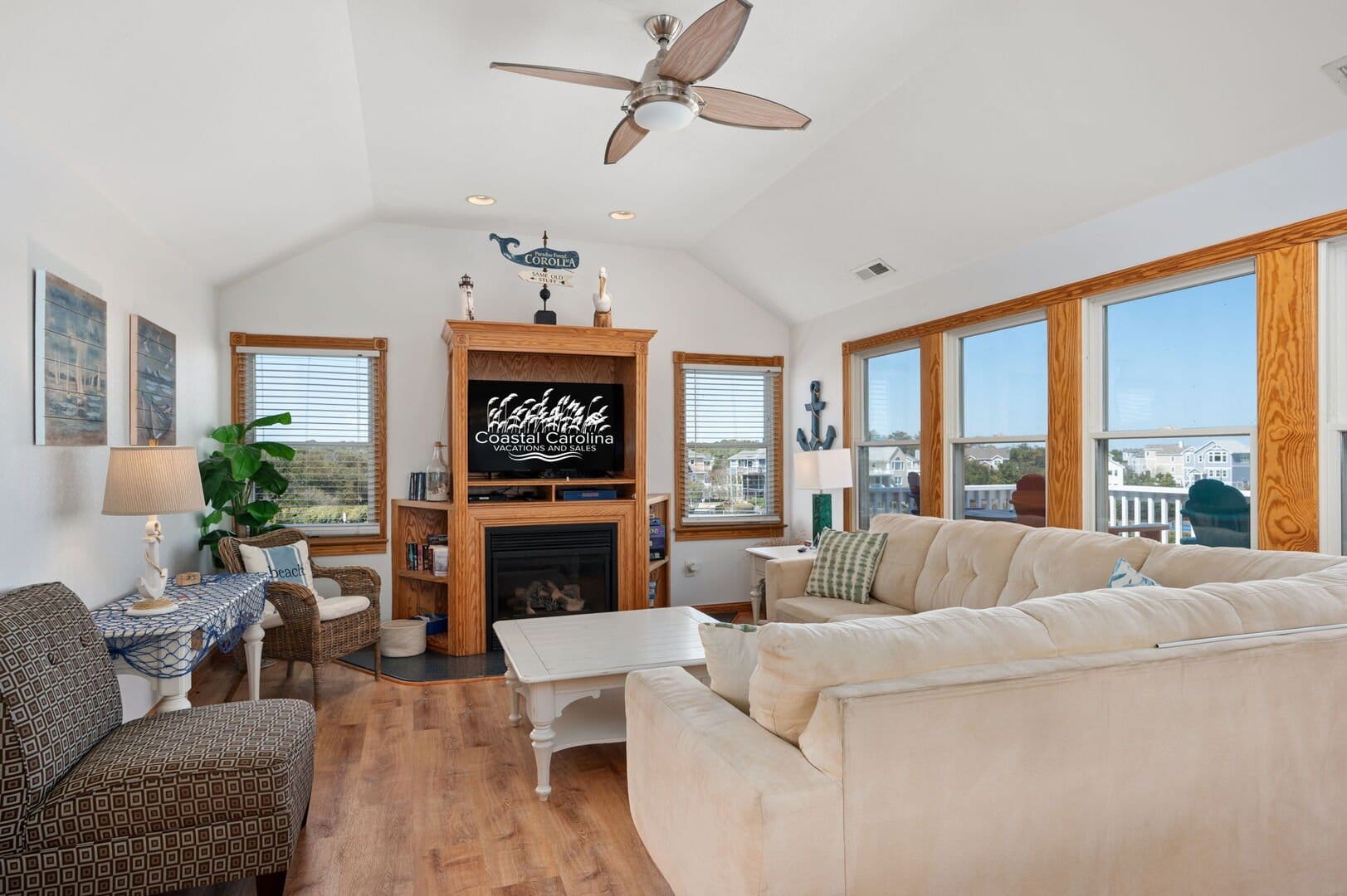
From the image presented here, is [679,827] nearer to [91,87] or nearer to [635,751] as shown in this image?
[635,751]

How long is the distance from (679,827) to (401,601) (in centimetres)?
408

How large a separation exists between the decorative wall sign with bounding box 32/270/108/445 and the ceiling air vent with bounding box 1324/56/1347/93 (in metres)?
4.12

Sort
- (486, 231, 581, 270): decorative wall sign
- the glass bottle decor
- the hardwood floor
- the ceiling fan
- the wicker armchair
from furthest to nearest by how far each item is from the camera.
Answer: (486, 231, 581, 270): decorative wall sign → the glass bottle decor → the wicker armchair → the hardwood floor → the ceiling fan

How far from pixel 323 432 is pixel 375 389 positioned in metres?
0.44

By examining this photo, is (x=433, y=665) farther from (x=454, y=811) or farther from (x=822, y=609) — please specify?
(x=822, y=609)

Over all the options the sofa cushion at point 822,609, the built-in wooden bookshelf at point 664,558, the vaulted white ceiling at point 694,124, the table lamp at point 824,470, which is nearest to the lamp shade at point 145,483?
the vaulted white ceiling at point 694,124

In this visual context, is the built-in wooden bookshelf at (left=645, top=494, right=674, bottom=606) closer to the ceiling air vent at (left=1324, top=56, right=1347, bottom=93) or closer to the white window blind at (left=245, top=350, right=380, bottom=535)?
the white window blind at (left=245, top=350, right=380, bottom=535)

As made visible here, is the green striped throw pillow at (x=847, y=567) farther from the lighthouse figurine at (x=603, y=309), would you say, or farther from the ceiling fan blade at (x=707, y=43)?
the ceiling fan blade at (x=707, y=43)

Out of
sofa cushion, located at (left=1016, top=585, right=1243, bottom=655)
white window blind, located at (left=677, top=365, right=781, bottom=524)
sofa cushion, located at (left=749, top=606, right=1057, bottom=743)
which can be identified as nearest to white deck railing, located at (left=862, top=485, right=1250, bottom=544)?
sofa cushion, located at (left=1016, top=585, right=1243, bottom=655)

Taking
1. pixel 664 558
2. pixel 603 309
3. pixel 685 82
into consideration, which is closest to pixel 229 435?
pixel 603 309

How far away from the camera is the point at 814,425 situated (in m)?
6.10

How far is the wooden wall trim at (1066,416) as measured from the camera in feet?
12.5

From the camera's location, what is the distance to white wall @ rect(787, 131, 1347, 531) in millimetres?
2805

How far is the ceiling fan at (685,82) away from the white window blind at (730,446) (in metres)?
3.22
